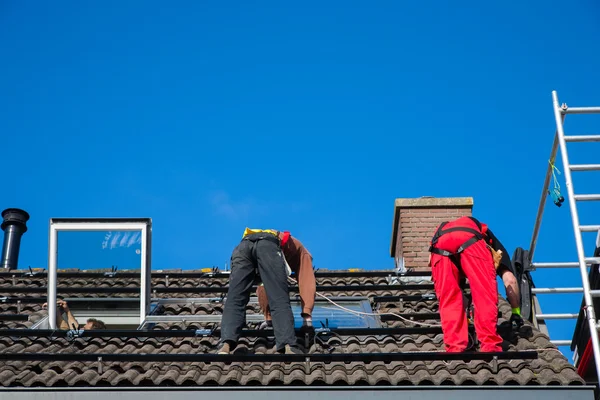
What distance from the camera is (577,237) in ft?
30.3

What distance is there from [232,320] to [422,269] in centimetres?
472

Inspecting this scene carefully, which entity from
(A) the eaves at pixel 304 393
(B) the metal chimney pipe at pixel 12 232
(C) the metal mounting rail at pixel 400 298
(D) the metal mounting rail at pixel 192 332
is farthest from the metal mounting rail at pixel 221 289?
(B) the metal chimney pipe at pixel 12 232

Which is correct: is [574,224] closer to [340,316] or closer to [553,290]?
[553,290]

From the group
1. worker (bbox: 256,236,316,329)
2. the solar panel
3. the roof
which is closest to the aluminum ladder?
the solar panel

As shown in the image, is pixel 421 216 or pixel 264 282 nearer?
pixel 264 282

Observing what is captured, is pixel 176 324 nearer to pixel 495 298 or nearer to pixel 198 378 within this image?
pixel 198 378

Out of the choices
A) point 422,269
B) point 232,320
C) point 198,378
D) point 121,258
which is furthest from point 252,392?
point 422,269

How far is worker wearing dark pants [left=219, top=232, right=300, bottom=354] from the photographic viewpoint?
8625mm

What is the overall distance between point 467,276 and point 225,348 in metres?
2.53

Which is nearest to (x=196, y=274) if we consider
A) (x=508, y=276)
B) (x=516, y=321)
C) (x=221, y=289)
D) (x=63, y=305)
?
(x=221, y=289)

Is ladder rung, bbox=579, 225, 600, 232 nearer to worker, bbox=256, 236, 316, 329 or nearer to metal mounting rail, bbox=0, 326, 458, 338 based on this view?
metal mounting rail, bbox=0, 326, 458, 338

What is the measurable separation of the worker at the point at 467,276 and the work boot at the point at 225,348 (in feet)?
6.89

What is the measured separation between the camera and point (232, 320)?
344 inches

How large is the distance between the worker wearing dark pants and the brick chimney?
14.0ft
